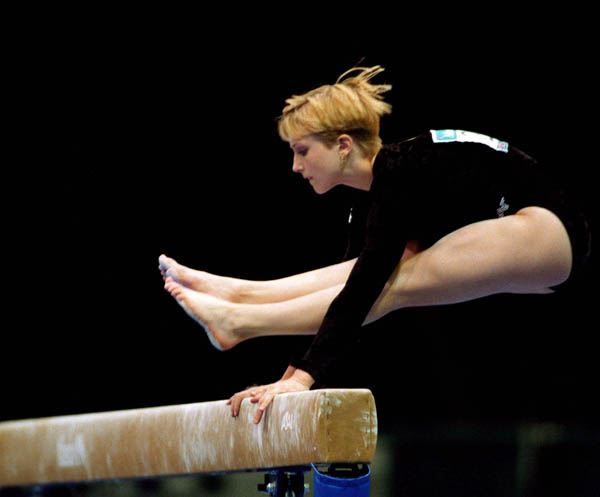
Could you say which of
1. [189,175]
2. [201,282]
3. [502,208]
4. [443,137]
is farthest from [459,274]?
[189,175]

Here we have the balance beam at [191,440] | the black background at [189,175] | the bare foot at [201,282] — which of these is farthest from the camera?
the black background at [189,175]

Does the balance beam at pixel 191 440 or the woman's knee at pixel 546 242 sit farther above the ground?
the woman's knee at pixel 546 242

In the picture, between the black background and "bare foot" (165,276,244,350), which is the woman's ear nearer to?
"bare foot" (165,276,244,350)

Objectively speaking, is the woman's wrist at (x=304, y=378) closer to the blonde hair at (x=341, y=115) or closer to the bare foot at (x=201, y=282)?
the bare foot at (x=201, y=282)

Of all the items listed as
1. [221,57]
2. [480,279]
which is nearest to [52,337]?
[221,57]

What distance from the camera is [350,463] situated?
71.4 inches

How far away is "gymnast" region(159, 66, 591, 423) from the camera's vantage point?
7.38ft

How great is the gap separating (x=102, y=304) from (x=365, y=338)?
6.88ft

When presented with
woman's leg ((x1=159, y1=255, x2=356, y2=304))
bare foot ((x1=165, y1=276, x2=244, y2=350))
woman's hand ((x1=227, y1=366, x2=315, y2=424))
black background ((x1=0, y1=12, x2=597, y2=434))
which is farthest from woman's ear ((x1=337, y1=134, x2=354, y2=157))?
black background ((x1=0, y1=12, x2=597, y2=434))

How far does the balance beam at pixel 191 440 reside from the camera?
1781 mm

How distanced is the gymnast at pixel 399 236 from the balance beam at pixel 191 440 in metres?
0.12

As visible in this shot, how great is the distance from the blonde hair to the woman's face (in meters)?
0.02

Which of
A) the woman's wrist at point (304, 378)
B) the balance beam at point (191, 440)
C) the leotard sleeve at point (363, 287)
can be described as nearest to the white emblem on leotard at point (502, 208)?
the leotard sleeve at point (363, 287)

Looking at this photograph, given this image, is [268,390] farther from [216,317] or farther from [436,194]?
[436,194]
